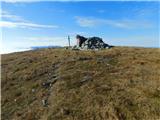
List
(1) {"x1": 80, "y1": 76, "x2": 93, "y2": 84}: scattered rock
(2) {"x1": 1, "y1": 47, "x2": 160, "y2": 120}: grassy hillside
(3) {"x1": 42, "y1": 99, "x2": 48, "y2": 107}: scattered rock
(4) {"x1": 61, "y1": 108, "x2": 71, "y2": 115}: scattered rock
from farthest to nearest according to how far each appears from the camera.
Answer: (1) {"x1": 80, "y1": 76, "x2": 93, "y2": 84}: scattered rock
(3) {"x1": 42, "y1": 99, "x2": 48, "y2": 107}: scattered rock
(4) {"x1": 61, "y1": 108, "x2": 71, "y2": 115}: scattered rock
(2) {"x1": 1, "y1": 47, "x2": 160, "y2": 120}: grassy hillside

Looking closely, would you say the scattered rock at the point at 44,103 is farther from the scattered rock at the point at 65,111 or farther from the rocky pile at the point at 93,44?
the rocky pile at the point at 93,44

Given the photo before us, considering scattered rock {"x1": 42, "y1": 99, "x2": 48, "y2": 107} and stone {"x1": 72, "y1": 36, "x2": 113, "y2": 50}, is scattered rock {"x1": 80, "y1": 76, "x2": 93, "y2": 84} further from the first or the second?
stone {"x1": 72, "y1": 36, "x2": 113, "y2": 50}

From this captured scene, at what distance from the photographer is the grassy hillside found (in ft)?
69.0

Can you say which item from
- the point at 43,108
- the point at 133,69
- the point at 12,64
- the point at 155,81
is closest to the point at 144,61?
the point at 133,69

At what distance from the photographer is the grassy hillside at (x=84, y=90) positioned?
21.0 meters

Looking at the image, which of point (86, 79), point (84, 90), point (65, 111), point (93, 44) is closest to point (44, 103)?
point (65, 111)

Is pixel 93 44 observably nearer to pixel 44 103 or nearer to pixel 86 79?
pixel 86 79

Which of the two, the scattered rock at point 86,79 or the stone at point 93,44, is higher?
the stone at point 93,44

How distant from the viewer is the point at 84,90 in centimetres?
2511

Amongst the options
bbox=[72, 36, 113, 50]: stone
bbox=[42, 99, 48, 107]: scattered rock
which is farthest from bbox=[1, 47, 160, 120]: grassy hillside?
bbox=[72, 36, 113, 50]: stone

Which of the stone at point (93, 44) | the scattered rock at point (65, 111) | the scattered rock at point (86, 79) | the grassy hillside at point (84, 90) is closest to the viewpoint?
the grassy hillside at point (84, 90)

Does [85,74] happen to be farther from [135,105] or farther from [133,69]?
[135,105]

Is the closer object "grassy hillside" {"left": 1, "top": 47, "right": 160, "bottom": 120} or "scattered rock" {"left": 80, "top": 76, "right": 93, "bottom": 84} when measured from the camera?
"grassy hillside" {"left": 1, "top": 47, "right": 160, "bottom": 120}

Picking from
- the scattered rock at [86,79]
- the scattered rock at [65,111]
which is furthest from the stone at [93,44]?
the scattered rock at [65,111]
